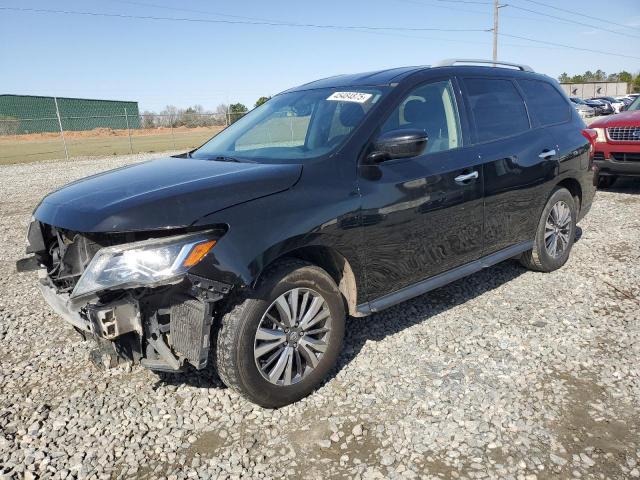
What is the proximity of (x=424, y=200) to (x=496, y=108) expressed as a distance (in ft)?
4.63

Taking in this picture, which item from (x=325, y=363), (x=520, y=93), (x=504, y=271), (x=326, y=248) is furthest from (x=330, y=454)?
(x=520, y=93)

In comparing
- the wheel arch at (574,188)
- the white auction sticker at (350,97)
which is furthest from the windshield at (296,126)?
the wheel arch at (574,188)

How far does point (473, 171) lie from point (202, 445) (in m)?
2.67

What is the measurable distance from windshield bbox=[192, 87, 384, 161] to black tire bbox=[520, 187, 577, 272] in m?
2.26

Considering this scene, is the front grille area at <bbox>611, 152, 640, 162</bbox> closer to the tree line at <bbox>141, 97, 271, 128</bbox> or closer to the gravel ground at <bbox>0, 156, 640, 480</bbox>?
the gravel ground at <bbox>0, 156, 640, 480</bbox>

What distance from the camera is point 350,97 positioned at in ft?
11.7

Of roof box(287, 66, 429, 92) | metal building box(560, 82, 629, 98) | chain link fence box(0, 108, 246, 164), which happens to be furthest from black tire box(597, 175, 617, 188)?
metal building box(560, 82, 629, 98)

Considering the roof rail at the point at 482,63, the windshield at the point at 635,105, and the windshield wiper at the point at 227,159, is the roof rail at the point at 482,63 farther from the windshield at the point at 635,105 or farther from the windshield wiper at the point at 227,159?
the windshield at the point at 635,105

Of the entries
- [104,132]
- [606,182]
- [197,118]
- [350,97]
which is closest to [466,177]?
[350,97]

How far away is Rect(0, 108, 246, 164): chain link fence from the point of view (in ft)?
95.0

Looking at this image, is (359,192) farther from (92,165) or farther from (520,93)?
(92,165)

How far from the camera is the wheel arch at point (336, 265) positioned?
2.97 m

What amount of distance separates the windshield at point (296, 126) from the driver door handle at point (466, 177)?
2.78 ft

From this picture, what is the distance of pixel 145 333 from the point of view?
8.48 feet
